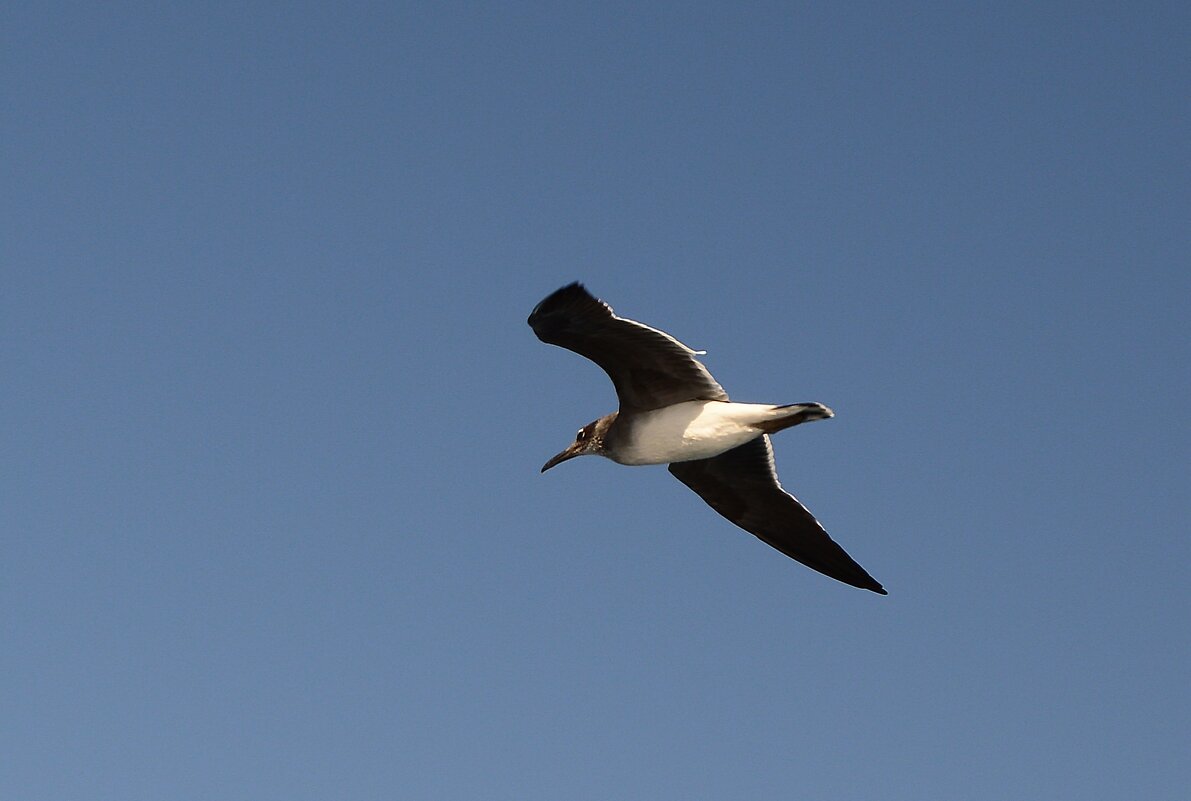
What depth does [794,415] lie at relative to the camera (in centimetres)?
1898

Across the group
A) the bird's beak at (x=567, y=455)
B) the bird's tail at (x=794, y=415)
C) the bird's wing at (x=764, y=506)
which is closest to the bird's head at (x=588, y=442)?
the bird's beak at (x=567, y=455)

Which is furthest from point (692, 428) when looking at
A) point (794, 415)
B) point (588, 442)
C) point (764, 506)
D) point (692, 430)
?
point (764, 506)

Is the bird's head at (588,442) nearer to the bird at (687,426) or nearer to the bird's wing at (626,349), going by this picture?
the bird at (687,426)

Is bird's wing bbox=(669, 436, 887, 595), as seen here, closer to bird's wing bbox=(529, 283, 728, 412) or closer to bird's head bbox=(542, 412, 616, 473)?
bird's head bbox=(542, 412, 616, 473)

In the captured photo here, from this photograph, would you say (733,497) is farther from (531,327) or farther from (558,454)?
(531,327)

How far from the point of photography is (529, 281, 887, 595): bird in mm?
18344

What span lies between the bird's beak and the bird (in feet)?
0.05

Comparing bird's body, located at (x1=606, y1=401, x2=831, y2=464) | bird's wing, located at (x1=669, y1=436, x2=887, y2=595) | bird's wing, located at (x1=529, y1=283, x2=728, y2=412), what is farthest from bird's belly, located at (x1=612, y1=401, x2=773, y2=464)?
bird's wing, located at (x1=669, y1=436, x2=887, y2=595)

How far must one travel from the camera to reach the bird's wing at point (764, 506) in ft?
73.5

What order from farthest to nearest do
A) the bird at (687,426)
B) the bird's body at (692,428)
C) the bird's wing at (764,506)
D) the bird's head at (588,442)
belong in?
the bird's wing at (764,506) < the bird's head at (588,442) < the bird's body at (692,428) < the bird at (687,426)

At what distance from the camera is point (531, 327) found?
18.3 m

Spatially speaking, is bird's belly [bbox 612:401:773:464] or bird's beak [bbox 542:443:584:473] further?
bird's beak [bbox 542:443:584:473]

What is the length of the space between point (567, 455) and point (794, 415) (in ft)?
13.7

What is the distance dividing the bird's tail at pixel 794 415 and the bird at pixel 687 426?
0.01 m
